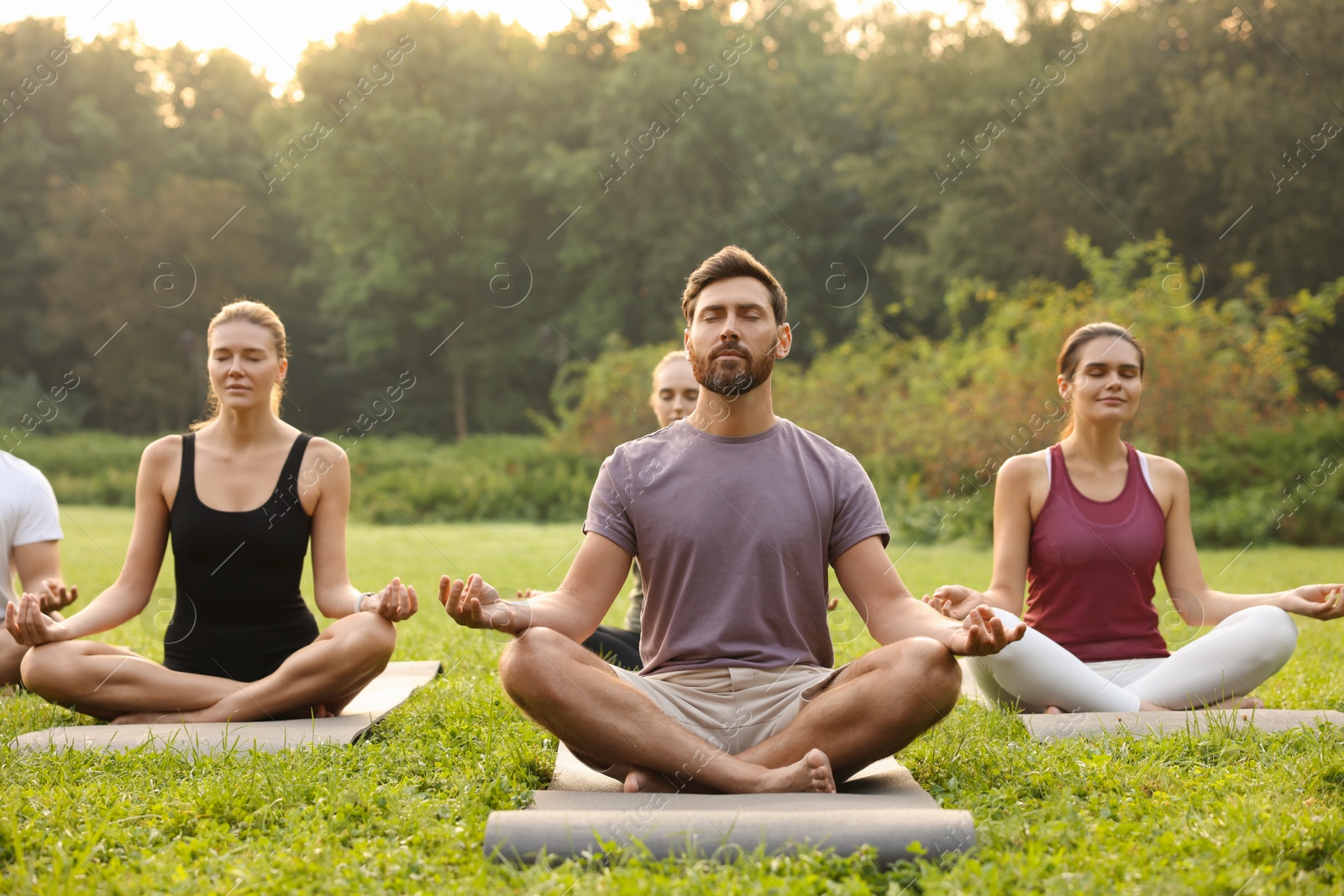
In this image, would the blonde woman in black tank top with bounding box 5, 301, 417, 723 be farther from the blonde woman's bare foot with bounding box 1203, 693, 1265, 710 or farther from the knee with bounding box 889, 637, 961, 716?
the blonde woman's bare foot with bounding box 1203, 693, 1265, 710

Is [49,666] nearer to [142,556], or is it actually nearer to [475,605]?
[142,556]

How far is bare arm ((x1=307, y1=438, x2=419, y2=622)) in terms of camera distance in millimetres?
4621

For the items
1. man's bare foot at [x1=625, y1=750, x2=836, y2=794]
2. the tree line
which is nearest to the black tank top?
man's bare foot at [x1=625, y1=750, x2=836, y2=794]

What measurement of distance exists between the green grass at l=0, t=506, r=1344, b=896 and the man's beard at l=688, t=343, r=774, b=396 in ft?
4.54

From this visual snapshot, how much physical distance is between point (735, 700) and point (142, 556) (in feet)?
8.82

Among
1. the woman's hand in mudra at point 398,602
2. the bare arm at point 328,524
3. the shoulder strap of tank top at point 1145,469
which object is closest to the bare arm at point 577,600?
the woman's hand in mudra at point 398,602

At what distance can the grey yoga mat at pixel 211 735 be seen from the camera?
393 cm

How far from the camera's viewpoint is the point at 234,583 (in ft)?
15.1

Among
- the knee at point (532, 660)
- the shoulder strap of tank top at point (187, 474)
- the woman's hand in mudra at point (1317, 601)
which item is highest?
the shoulder strap of tank top at point (187, 474)

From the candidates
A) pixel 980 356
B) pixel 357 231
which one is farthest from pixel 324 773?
pixel 357 231

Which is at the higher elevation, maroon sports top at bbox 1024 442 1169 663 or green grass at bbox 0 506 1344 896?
maroon sports top at bbox 1024 442 1169 663

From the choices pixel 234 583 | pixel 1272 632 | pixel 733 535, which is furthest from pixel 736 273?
pixel 1272 632

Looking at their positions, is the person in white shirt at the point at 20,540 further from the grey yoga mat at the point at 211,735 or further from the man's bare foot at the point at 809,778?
the man's bare foot at the point at 809,778

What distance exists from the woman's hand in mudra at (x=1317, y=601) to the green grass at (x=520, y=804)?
521mm
